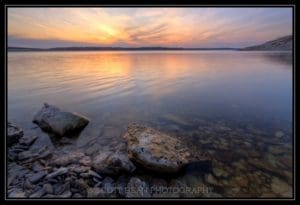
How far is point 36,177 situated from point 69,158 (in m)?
0.90

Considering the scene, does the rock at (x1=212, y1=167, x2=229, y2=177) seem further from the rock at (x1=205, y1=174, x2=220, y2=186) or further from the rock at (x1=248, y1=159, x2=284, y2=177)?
the rock at (x1=248, y1=159, x2=284, y2=177)

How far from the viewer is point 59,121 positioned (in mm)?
6555

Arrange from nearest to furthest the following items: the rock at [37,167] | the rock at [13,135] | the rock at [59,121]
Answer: the rock at [37,167] < the rock at [13,135] < the rock at [59,121]

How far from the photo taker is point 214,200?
3.18 metres

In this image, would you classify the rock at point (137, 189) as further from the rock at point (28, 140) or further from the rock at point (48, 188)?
the rock at point (28, 140)

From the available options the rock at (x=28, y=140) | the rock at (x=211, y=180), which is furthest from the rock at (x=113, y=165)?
the rock at (x=28, y=140)

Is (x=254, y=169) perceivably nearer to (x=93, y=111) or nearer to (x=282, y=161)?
(x=282, y=161)

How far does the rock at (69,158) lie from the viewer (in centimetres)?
482

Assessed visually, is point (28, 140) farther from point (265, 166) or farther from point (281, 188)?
point (281, 188)

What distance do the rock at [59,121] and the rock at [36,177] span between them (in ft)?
6.61

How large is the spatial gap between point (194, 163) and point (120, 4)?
3.83 metres

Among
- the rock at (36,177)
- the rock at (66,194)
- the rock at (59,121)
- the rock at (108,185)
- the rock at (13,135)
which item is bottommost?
the rock at (66,194)

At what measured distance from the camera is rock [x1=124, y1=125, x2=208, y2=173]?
14.6ft

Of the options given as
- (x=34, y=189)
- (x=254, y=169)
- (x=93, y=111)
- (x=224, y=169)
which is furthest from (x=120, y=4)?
(x=93, y=111)
